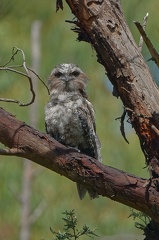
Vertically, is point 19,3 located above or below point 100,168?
above

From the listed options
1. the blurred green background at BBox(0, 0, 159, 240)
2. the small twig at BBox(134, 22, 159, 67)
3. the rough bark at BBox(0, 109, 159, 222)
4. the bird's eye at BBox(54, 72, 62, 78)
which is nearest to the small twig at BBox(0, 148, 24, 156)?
the rough bark at BBox(0, 109, 159, 222)

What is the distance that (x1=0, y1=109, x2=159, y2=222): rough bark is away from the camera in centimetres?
→ 284

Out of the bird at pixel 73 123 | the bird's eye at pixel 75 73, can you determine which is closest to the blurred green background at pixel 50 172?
the bird's eye at pixel 75 73

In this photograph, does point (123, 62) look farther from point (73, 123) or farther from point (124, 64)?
point (73, 123)

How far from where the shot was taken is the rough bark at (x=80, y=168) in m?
2.84

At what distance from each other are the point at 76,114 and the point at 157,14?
1.12 m

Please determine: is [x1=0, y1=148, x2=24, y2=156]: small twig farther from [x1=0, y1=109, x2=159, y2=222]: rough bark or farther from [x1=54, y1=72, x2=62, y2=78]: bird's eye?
[x1=54, y1=72, x2=62, y2=78]: bird's eye

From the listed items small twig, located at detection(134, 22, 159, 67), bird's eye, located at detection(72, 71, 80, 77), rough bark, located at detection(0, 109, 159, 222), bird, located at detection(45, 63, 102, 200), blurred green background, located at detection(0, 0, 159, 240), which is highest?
blurred green background, located at detection(0, 0, 159, 240)

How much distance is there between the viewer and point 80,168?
9.46 feet

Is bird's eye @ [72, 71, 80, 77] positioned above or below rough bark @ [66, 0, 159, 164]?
above

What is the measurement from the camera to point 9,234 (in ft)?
24.0

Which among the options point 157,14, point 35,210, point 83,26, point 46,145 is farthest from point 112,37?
point 35,210

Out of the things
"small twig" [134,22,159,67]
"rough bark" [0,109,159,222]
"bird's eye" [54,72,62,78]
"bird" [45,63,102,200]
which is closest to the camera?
"small twig" [134,22,159,67]

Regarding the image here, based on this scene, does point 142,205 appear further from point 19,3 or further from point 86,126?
point 19,3
